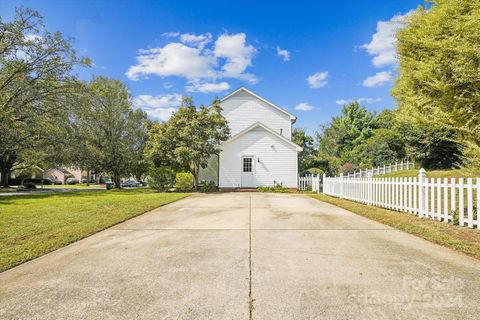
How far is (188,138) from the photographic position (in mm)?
18469

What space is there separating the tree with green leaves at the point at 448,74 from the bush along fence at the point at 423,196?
3.70ft

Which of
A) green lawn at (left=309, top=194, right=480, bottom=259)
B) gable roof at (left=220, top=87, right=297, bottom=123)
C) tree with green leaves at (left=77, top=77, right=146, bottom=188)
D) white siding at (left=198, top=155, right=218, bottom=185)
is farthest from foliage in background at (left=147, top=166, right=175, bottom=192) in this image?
green lawn at (left=309, top=194, right=480, bottom=259)

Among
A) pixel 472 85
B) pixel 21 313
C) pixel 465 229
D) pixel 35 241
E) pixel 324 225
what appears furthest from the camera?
pixel 472 85

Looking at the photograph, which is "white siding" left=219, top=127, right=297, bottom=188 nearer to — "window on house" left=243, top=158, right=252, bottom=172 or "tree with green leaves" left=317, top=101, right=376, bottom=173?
"window on house" left=243, top=158, right=252, bottom=172

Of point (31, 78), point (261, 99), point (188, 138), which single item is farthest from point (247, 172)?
point (31, 78)

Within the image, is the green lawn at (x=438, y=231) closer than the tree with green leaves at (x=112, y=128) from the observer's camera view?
Yes

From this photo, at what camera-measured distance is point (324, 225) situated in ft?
21.4

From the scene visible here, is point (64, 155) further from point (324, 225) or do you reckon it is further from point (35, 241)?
point (324, 225)

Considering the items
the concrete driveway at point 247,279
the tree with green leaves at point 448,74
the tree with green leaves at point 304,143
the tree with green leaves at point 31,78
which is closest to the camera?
the concrete driveway at point 247,279

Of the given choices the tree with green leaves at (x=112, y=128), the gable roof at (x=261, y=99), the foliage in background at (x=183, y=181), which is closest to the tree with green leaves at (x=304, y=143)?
the gable roof at (x=261, y=99)

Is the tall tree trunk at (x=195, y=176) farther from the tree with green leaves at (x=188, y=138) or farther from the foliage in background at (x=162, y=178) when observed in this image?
the foliage in background at (x=162, y=178)

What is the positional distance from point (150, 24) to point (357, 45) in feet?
47.0

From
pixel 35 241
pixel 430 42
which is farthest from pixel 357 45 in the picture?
pixel 35 241

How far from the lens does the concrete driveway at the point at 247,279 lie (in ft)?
8.48
